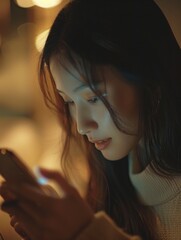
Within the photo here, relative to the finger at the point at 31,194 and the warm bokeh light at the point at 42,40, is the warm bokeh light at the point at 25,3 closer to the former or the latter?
the warm bokeh light at the point at 42,40

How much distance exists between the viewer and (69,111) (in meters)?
0.74

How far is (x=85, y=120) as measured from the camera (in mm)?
620

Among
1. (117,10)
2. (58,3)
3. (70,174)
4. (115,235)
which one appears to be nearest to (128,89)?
(117,10)

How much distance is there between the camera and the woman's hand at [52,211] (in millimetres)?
371

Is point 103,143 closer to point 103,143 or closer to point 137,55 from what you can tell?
point 103,143

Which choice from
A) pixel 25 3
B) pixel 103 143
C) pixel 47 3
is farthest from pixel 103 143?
pixel 25 3

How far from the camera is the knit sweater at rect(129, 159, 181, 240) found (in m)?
0.67

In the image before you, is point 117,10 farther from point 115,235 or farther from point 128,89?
point 115,235

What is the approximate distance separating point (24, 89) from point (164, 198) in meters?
0.99

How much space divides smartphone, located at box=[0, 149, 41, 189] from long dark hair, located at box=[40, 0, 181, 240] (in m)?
0.22

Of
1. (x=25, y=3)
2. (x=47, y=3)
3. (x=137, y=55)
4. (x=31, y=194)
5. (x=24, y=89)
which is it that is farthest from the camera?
(x=24, y=89)

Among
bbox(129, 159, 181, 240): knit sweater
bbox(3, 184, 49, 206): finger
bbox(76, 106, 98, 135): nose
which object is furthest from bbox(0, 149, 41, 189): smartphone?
bbox(129, 159, 181, 240): knit sweater

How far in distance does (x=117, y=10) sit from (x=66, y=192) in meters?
0.37

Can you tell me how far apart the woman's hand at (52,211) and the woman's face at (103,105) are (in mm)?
250
